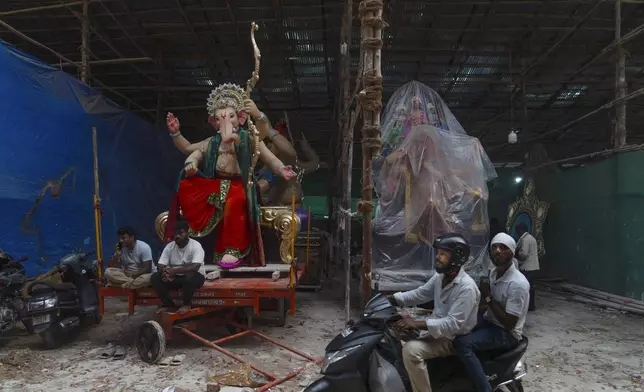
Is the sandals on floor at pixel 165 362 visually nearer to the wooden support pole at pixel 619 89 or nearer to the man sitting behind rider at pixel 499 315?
the man sitting behind rider at pixel 499 315

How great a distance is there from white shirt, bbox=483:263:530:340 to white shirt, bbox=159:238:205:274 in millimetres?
3273

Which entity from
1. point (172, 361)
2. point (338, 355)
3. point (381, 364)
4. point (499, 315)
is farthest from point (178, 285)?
point (499, 315)

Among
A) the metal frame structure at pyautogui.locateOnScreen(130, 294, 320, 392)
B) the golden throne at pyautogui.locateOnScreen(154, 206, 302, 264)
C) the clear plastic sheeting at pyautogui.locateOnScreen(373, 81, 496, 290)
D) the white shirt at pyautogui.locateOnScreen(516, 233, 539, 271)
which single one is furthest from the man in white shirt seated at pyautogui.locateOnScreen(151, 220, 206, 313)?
the white shirt at pyautogui.locateOnScreen(516, 233, 539, 271)

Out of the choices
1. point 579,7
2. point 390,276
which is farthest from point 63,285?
point 579,7

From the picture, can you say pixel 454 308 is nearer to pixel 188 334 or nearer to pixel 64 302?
pixel 188 334

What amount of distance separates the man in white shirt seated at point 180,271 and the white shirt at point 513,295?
10.5ft

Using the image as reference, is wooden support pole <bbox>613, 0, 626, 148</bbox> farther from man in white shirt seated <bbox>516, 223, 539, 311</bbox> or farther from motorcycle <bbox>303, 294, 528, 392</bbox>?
motorcycle <bbox>303, 294, 528, 392</bbox>

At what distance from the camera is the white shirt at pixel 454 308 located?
2.75 m

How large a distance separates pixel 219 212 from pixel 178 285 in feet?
5.51

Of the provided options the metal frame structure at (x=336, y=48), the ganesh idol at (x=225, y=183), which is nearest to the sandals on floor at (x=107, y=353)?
the ganesh idol at (x=225, y=183)

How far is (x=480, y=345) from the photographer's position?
9.45ft

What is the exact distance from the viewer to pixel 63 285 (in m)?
5.23

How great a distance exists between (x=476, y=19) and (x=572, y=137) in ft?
28.2

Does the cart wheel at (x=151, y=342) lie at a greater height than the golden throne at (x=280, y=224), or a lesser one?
lesser
